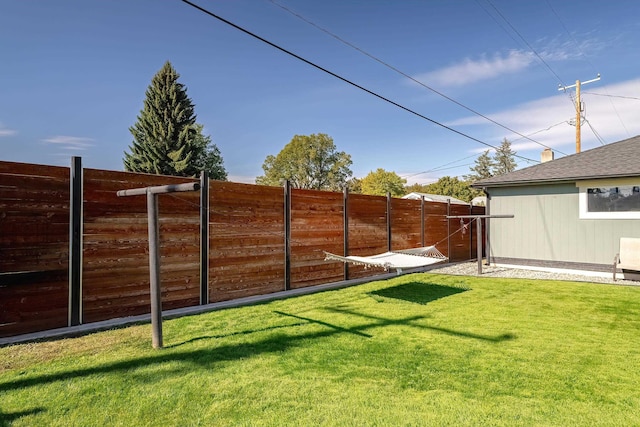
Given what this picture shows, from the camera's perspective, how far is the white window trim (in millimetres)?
7944

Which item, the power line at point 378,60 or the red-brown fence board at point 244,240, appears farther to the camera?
the power line at point 378,60

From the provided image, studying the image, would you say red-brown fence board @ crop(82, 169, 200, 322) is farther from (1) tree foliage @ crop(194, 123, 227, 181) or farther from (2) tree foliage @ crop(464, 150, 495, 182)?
(2) tree foliage @ crop(464, 150, 495, 182)

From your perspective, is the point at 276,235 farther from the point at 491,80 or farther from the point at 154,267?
the point at 491,80

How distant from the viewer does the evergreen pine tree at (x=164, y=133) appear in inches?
1185

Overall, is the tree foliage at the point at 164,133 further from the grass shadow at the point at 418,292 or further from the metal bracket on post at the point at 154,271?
the metal bracket on post at the point at 154,271

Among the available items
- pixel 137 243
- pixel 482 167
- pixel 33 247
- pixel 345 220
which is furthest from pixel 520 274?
pixel 482 167

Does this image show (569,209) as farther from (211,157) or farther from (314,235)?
(211,157)

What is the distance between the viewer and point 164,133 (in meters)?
30.2

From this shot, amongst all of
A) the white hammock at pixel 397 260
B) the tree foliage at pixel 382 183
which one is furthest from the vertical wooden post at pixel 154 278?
the tree foliage at pixel 382 183

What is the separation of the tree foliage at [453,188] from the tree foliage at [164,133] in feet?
125

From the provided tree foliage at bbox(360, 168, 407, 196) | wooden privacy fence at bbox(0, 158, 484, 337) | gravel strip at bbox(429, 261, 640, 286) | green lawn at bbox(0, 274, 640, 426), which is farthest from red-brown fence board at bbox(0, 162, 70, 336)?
tree foliage at bbox(360, 168, 407, 196)

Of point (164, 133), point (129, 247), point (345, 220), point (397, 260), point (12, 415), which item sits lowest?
point (12, 415)

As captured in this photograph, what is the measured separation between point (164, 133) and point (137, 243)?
95.4ft

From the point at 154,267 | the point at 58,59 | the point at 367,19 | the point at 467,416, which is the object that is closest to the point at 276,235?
the point at 154,267
